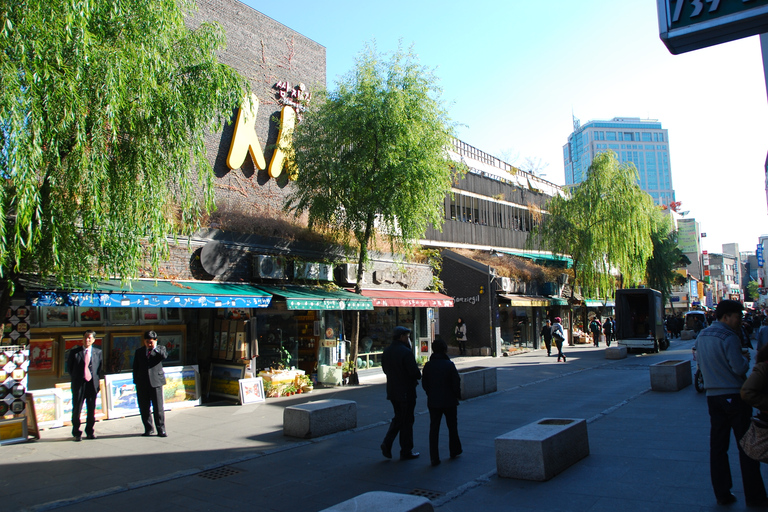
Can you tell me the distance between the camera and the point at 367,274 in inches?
680

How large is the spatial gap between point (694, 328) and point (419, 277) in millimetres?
25992

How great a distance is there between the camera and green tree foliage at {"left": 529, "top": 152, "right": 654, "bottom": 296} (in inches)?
1133

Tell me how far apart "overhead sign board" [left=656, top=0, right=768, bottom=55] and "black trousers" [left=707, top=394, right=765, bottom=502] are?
3.11 meters

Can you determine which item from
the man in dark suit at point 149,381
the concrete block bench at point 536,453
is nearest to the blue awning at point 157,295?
the man in dark suit at point 149,381

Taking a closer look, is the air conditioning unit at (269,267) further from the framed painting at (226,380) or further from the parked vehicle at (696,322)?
the parked vehicle at (696,322)

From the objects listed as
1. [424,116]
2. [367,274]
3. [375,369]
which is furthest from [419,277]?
[424,116]

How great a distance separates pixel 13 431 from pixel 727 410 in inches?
385

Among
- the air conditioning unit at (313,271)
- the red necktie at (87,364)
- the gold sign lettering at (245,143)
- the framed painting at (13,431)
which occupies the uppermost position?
the gold sign lettering at (245,143)

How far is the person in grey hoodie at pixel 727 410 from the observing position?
15.9 ft

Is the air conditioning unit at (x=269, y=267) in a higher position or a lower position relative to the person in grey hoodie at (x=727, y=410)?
higher

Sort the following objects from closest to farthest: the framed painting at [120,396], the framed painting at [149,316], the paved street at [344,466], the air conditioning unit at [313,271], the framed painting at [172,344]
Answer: the paved street at [344,466] → the framed painting at [120,396] → the framed painting at [149,316] → the framed painting at [172,344] → the air conditioning unit at [313,271]

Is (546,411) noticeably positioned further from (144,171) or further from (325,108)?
(325,108)

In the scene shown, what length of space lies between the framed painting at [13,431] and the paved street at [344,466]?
0.18 metres

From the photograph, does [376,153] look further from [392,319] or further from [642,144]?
[642,144]
